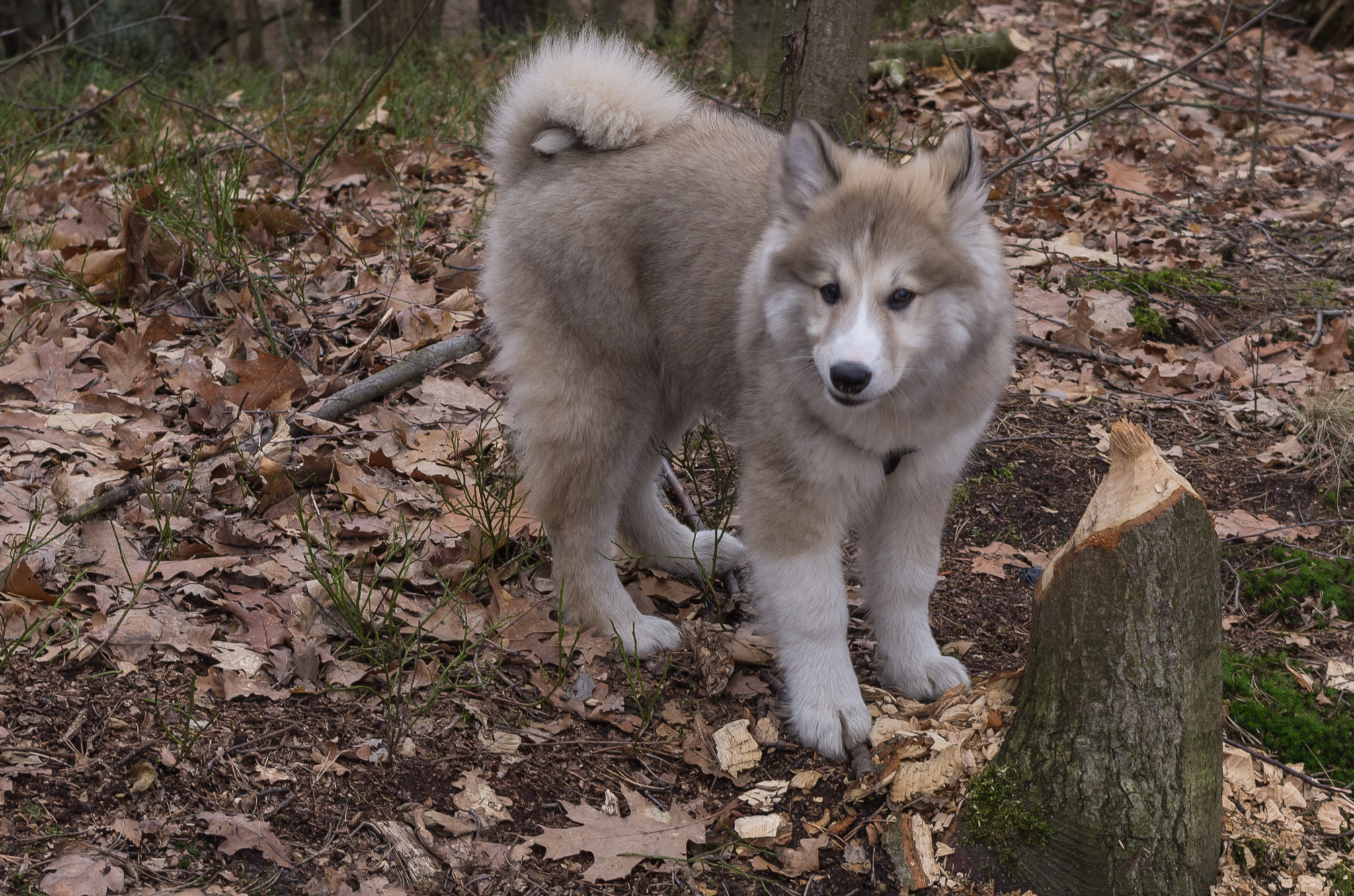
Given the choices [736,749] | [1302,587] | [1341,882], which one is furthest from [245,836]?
[1302,587]

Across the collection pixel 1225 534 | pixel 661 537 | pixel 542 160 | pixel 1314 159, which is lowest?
pixel 661 537

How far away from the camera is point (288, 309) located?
15.9 ft

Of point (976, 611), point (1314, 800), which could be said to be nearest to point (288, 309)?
point (976, 611)

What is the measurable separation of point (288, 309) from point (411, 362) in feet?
2.58

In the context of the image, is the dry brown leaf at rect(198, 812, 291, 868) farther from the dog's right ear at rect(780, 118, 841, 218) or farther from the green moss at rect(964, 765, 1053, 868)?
the dog's right ear at rect(780, 118, 841, 218)

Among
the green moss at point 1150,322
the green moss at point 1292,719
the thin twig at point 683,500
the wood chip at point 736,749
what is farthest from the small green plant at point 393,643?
the green moss at point 1150,322

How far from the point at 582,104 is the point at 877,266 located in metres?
1.19

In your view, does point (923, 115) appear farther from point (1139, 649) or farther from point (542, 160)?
point (1139, 649)

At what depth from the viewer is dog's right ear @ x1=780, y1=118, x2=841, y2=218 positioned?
285 cm

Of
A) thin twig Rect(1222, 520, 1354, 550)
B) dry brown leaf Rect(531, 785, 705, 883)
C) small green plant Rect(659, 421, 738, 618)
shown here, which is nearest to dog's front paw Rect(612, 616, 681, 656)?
small green plant Rect(659, 421, 738, 618)

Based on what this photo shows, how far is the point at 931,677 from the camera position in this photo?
3258 mm

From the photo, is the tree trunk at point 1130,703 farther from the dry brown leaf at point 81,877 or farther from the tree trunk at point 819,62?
the tree trunk at point 819,62

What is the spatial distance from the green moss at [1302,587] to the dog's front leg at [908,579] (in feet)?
4.02

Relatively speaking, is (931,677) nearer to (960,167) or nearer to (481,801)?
(481,801)
